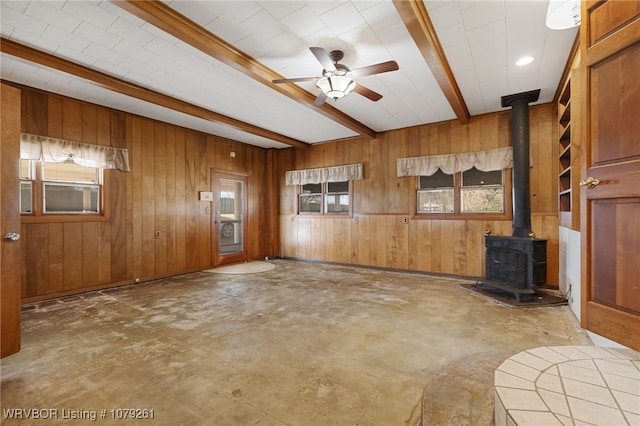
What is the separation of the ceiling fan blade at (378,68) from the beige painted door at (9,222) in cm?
291

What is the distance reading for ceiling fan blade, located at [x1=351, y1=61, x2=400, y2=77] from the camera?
2670 mm

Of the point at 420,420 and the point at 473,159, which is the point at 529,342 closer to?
the point at 420,420

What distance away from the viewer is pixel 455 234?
5.19 metres

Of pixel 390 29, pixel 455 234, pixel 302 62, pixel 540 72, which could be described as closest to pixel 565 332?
pixel 455 234

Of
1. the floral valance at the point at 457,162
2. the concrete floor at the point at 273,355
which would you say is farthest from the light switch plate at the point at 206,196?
the floral valance at the point at 457,162

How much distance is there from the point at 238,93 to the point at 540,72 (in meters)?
3.95

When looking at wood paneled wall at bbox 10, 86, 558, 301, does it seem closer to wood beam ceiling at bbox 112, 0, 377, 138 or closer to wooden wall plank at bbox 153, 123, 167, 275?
wooden wall plank at bbox 153, 123, 167, 275

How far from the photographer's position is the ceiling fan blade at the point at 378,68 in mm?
2670

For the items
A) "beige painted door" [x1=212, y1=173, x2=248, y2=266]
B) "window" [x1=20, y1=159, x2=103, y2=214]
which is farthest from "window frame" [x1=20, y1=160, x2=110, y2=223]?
"beige painted door" [x1=212, y1=173, x2=248, y2=266]

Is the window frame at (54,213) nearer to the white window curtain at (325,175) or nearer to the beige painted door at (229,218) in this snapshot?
the beige painted door at (229,218)

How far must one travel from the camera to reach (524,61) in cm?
328

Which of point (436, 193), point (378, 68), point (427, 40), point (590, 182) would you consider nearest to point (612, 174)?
point (590, 182)

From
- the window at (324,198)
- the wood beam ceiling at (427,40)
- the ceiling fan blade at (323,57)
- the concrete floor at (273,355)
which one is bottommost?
the concrete floor at (273,355)

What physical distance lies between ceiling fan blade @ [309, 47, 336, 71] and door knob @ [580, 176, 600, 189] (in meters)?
2.15
